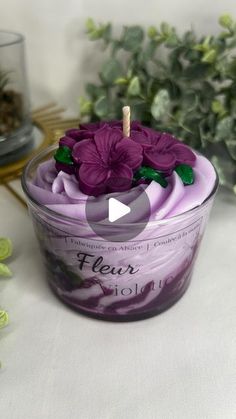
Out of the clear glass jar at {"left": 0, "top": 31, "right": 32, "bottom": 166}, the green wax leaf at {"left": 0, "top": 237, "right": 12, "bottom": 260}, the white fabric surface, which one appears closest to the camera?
the white fabric surface

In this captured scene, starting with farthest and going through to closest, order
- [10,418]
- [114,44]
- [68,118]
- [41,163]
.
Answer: [68,118] → [114,44] → [41,163] → [10,418]

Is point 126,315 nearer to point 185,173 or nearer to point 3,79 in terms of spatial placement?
point 185,173

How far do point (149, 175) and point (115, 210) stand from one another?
42 millimetres

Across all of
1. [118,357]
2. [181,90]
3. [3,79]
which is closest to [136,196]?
[118,357]

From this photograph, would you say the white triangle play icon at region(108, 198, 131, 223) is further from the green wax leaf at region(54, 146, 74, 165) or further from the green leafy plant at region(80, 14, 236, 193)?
the green leafy plant at region(80, 14, 236, 193)

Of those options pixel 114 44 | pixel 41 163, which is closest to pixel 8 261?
pixel 41 163

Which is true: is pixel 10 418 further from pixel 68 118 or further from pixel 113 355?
pixel 68 118

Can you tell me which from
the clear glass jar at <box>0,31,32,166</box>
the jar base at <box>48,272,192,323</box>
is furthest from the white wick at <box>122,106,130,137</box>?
the clear glass jar at <box>0,31,32,166</box>

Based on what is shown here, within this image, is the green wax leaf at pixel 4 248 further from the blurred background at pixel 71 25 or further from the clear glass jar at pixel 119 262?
the blurred background at pixel 71 25

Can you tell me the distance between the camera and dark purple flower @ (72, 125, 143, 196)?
0.36m

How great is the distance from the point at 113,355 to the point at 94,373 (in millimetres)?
22

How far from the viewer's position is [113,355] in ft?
1.21
